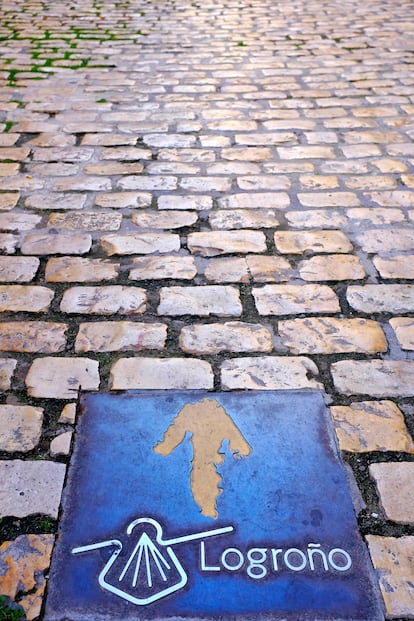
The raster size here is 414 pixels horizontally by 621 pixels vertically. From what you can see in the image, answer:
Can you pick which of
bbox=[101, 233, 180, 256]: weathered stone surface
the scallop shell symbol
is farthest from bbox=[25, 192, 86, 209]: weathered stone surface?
the scallop shell symbol

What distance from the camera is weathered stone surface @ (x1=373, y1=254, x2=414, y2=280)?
2.72 metres

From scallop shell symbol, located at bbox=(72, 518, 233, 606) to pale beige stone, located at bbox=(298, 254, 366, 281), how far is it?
1.40 metres

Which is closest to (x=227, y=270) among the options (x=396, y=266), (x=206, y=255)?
(x=206, y=255)

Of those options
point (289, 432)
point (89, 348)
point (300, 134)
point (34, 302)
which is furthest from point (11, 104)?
point (289, 432)

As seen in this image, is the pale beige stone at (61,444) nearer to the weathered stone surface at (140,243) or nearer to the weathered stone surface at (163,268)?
the weathered stone surface at (163,268)

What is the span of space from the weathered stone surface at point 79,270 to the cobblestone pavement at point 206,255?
0.01 metres

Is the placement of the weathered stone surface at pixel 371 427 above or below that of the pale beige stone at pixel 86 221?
below

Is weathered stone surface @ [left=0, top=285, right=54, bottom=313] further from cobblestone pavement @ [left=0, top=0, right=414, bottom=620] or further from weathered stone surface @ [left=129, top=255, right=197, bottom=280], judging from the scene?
weathered stone surface @ [left=129, top=255, right=197, bottom=280]

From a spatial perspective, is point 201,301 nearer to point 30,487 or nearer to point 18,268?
point 18,268

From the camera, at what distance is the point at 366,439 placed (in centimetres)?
197

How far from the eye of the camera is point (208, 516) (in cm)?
171

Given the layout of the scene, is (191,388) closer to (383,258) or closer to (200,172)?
(383,258)

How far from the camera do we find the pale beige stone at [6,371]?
7.04 feet

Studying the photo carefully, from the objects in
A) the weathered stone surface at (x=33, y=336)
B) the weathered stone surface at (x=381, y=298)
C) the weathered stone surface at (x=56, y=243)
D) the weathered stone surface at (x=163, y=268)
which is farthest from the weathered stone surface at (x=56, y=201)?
the weathered stone surface at (x=381, y=298)
